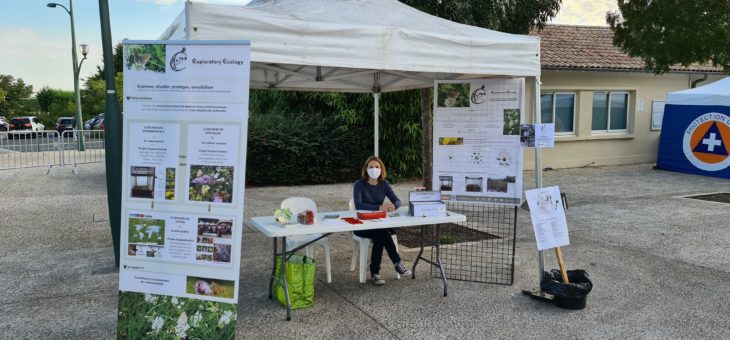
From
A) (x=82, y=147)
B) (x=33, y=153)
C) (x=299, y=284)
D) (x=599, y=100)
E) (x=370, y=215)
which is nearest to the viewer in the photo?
(x=299, y=284)

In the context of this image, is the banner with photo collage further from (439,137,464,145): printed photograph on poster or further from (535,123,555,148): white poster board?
(439,137,464,145): printed photograph on poster

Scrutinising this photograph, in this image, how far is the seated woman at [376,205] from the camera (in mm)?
5254

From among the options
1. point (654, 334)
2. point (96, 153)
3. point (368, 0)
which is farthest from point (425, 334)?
point (96, 153)

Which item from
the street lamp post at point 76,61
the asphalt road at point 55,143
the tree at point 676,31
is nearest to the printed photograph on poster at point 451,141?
the tree at point 676,31

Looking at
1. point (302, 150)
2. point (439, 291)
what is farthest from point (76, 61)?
point (439, 291)

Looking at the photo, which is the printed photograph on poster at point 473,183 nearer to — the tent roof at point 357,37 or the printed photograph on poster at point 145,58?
the tent roof at point 357,37

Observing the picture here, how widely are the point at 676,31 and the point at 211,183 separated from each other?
963 centimetres

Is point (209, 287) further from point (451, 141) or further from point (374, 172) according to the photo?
point (451, 141)

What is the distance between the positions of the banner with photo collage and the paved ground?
838 millimetres

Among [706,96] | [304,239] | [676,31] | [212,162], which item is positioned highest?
[676,31]

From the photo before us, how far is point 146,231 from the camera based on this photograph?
3.37m

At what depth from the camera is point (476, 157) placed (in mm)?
5547

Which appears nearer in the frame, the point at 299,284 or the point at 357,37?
the point at 357,37

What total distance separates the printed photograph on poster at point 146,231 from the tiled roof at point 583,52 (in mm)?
12607
